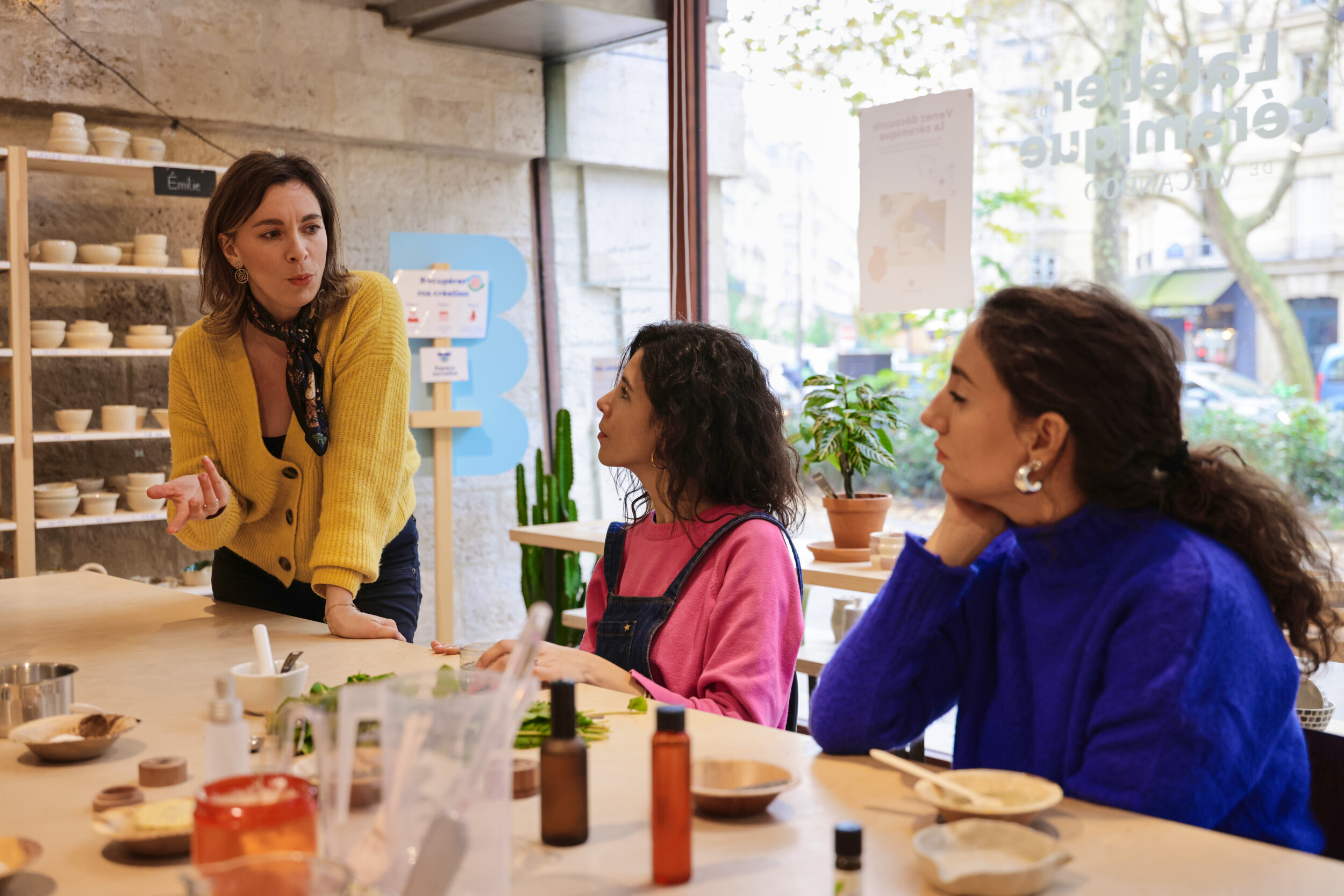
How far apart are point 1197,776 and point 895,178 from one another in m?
2.89

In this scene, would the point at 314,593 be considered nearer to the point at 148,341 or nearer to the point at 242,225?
the point at 242,225

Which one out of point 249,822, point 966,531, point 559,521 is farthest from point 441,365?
point 249,822

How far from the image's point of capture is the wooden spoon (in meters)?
1.07

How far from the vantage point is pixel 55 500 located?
3.69 metres

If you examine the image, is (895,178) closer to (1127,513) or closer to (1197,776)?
(1127,513)

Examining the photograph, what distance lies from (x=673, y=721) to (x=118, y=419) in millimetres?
3357

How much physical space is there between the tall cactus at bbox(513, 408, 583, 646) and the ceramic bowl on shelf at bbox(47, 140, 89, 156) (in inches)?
67.5

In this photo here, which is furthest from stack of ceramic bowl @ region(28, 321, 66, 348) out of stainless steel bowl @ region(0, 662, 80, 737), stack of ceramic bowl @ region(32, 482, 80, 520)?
stainless steel bowl @ region(0, 662, 80, 737)

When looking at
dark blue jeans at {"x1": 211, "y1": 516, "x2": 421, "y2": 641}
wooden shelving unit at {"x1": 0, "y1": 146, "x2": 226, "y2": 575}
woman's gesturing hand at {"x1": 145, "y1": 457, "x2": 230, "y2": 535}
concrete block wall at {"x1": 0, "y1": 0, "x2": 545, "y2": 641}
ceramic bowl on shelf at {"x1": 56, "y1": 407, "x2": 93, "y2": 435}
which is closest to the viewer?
woman's gesturing hand at {"x1": 145, "y1": 457, "x2": 230, "y2": 535}

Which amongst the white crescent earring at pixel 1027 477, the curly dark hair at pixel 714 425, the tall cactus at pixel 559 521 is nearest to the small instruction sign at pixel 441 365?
the tall cactus at pixel 559 521

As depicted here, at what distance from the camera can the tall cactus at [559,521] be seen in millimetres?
4031

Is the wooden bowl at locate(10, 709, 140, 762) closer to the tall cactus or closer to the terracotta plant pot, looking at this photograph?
the terracotta plant pot

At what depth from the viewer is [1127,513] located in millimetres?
1291

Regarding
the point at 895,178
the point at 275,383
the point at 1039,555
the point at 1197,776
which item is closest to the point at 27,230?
the point at 275,383
